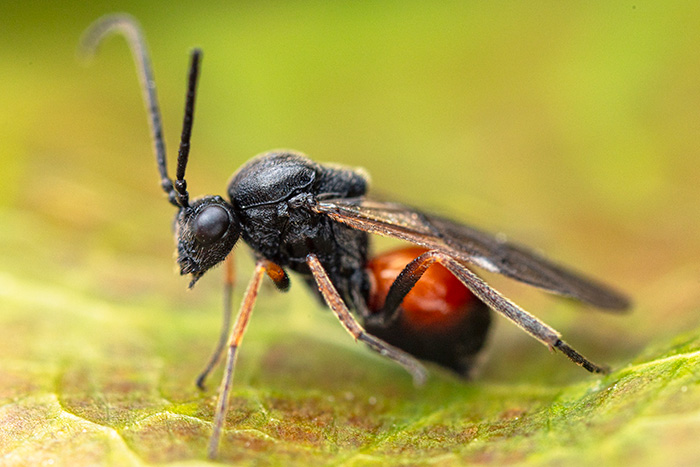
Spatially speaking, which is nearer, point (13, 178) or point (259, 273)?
point (259, 273)

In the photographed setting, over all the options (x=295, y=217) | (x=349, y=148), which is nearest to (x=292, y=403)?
(x=295, y=217)

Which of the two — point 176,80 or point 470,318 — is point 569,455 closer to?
point 470,318

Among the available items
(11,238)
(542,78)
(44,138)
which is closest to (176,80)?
(44,138)

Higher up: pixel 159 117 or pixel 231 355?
pixel 159 117

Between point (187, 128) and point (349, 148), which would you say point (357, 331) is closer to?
point (187, 128)

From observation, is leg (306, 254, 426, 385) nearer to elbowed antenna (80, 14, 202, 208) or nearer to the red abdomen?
the red abdomen

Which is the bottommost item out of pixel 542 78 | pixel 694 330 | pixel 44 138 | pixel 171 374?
pixel 171 374

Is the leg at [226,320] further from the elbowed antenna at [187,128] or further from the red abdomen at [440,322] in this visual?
the red abdomen at [440,322]
